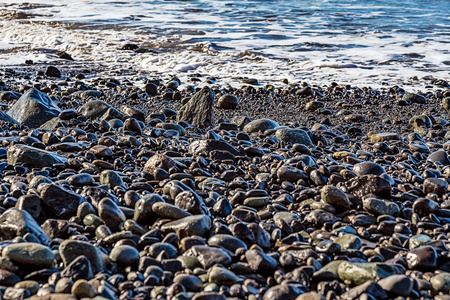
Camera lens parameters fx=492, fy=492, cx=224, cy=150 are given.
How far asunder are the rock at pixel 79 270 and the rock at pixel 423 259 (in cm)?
144

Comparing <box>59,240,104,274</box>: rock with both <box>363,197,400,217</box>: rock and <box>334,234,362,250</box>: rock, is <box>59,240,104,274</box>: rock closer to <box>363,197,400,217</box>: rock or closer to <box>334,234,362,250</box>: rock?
<box>334,234,362,250</box>: rock

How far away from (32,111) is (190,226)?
343 centimetres

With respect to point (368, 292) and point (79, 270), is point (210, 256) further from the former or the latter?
point (368, 292)

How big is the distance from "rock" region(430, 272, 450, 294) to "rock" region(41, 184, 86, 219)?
73.3 inches

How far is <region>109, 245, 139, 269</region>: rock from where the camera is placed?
2.20 metres

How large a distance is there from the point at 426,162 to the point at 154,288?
119 inches

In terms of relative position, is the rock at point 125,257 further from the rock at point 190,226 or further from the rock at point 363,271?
the rock at point 363,271

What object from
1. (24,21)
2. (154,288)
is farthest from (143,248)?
(24,21)

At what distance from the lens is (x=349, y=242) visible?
2.47m

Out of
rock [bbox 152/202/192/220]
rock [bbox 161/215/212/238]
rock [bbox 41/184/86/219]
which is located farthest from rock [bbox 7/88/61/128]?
rock [bbox 161/215/212/238]

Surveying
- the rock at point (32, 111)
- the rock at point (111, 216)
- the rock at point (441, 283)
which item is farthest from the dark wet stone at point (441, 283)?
the rock at point (32, 111)

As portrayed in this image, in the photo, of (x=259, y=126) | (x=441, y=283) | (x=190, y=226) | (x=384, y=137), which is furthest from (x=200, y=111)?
(x=441, y=283)

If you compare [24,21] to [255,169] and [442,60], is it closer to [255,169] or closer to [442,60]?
[442,60]

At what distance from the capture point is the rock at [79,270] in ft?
6.59
